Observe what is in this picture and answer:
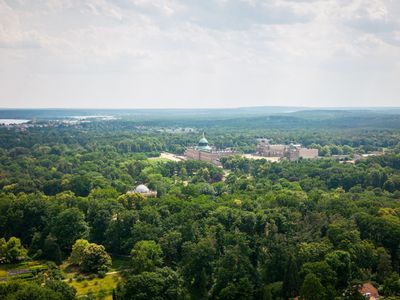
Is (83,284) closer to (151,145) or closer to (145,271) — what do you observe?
(145,271)

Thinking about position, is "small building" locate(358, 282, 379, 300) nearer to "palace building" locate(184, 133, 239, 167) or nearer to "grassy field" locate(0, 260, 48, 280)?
"grassy field" locate(0, 260, 48, 280)

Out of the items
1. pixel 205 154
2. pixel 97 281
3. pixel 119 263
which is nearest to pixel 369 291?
pixel 97 281

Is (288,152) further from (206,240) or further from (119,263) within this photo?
(206,240)

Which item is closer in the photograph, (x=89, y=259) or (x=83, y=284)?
(x=83, y=284)

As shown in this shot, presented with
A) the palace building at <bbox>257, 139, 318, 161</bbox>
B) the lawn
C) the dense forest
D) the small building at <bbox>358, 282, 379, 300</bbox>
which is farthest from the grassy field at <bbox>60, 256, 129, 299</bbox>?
the palace building at <bbox>257, 139, 318, 161</bbox>

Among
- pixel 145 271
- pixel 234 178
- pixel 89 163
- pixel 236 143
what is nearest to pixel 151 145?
pixel 236 143
